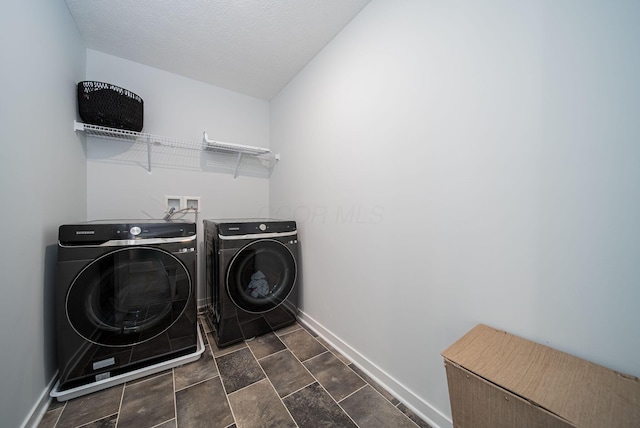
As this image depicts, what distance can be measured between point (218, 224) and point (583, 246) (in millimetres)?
1809

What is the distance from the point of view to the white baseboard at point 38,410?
3.09 ft

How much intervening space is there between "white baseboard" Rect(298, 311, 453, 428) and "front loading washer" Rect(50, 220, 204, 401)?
37.6 inches

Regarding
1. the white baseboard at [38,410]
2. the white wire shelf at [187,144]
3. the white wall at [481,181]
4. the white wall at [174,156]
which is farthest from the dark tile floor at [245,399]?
the white wire shelf at [187,144]

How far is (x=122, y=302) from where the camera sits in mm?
1263

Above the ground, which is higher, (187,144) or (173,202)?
(187,144)

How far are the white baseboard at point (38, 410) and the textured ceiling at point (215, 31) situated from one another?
2.24m

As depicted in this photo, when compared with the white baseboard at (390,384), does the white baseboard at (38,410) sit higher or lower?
higher

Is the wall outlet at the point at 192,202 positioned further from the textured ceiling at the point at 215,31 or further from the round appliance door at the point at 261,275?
the textured ceiling at the point at 215,31

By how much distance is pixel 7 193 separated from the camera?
2.78 feet

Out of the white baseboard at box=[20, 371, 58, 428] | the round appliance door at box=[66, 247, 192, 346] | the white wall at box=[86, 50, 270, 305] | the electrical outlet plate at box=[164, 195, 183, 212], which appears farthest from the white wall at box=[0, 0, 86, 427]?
the electrical outlet plate at box=[164, 195, 183, 212]

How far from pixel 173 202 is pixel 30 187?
106 centimetres

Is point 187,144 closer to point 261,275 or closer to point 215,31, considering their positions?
point 215,31

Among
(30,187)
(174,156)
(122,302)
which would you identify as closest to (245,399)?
(122,302)

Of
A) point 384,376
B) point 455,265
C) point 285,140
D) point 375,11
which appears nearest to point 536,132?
point 455,265
